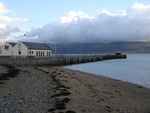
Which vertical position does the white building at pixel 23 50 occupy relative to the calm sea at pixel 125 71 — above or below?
above

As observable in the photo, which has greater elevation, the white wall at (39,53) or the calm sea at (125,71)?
the white wall at (39,53)

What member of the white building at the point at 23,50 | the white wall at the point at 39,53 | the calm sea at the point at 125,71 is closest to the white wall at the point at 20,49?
the white building at the point at 23,50

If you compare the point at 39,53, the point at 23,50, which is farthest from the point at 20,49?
the point at 39,53

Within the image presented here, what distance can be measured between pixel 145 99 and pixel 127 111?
7827mm

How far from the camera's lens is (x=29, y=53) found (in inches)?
4385

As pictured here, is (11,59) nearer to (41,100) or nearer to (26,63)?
(26,63)

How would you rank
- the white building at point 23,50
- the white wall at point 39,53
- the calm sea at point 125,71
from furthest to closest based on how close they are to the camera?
the white wall at point 39,53 → the white building at point 23,50 → the calm sea at point 125,71

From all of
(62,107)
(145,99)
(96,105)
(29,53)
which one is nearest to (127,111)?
(96,105)

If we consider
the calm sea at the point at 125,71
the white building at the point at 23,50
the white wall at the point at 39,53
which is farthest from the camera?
the white wall at the point at 39,53

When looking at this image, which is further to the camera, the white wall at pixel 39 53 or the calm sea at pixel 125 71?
the white wall at pixel 39 53

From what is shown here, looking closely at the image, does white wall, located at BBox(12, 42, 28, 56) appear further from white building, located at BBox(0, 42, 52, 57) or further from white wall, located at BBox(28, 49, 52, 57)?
white wall, located at BBox(28, 49, 52, 57)

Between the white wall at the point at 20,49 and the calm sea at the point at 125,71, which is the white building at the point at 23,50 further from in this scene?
the calm sea at the point at 125,71

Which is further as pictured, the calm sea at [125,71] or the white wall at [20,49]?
the white wall at [20,49]

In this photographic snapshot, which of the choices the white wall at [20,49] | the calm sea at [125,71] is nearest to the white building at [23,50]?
the white wall at [20,49]
